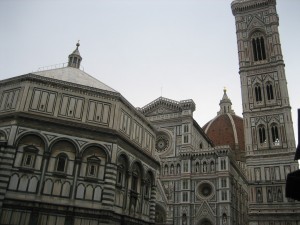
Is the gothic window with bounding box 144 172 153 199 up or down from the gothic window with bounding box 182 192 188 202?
down

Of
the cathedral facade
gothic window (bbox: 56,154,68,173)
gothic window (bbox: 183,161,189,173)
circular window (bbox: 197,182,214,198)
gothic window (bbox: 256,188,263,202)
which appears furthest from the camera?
gothic window (bbox: 183,161,189,173)

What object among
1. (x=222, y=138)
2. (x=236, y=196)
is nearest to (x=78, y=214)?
(x=236, y=196)

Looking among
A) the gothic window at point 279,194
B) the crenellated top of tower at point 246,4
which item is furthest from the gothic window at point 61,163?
the crenellated top of tower at point 246,4

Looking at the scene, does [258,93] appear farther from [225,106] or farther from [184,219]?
[225,106]

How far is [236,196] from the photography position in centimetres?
4572

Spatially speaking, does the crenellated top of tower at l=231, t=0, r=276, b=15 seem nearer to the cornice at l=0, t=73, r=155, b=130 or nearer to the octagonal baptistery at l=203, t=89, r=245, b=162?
the octagonal baptistery at l=203, t=89, r=245, b=162

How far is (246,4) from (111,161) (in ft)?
141

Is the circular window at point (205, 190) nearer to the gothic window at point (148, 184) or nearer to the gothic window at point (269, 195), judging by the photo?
the gothic window at point (269, 195)

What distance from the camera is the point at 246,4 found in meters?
52.1

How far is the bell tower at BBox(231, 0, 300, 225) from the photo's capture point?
37969mm

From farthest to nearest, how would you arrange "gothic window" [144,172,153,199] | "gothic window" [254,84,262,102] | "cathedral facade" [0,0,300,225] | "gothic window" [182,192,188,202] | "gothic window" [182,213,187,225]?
"gothic window" [254,84,262,102], "gothic window" [182,192,188,202], "gothic window" [182,213,187,225], "gothic window" [144,172,153,199], "cathedral facade" [0,0,300,225]

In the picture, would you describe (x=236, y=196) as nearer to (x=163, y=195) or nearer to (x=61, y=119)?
(x=163, y=195)

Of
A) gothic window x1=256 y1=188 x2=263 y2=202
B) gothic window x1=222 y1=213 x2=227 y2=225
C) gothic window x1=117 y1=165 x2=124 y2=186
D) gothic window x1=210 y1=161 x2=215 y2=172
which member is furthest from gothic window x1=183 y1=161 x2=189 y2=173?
gothic window x1=117 y1=165 x2=124 y2=186

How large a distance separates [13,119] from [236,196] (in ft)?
118
